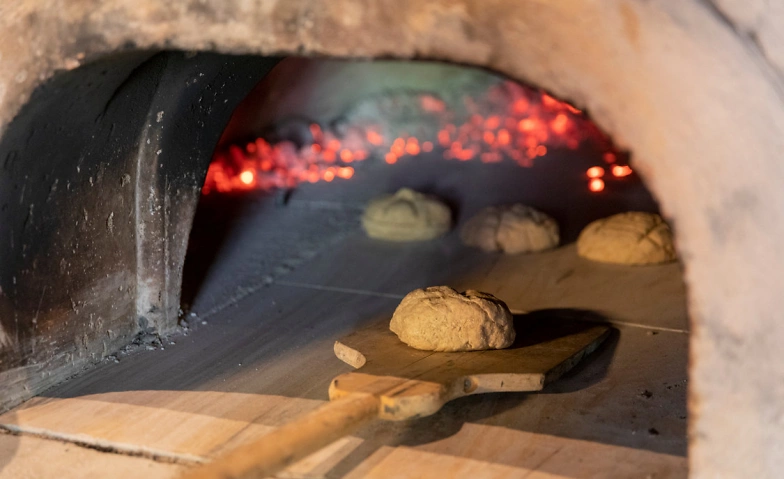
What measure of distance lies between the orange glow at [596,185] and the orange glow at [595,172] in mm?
88

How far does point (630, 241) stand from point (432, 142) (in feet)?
6.23

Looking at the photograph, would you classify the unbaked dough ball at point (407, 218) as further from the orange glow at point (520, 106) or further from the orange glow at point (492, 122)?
the orange glow at point (520, 106)

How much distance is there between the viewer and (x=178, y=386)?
6.92ft

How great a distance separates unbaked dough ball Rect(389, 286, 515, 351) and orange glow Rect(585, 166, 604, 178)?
84.5 inches

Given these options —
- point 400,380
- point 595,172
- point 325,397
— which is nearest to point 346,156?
point 595,172

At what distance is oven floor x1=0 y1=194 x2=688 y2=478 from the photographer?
172 cm

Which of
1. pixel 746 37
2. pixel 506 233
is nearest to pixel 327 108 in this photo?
pixel 506 233

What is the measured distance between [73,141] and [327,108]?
10.4 ft

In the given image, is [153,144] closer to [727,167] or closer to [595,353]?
[595,353]

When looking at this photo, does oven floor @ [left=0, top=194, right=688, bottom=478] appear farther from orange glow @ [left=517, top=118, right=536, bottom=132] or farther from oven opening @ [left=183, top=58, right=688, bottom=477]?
orange glow @ [left=517, top=118, right=536, bottom=132]

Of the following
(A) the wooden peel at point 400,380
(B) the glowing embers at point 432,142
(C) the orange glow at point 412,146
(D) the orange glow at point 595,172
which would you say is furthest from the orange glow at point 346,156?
(A) the wooden peel at point 400,380

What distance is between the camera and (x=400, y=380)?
5.69 feet

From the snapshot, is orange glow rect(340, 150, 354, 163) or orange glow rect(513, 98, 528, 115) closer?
orange glow rect(340, 150, 354, 163)

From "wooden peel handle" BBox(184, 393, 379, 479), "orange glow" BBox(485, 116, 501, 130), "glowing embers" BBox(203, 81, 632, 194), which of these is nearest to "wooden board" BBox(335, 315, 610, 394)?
"wooden peel handle" BBox(184, 393, 379, 479)
